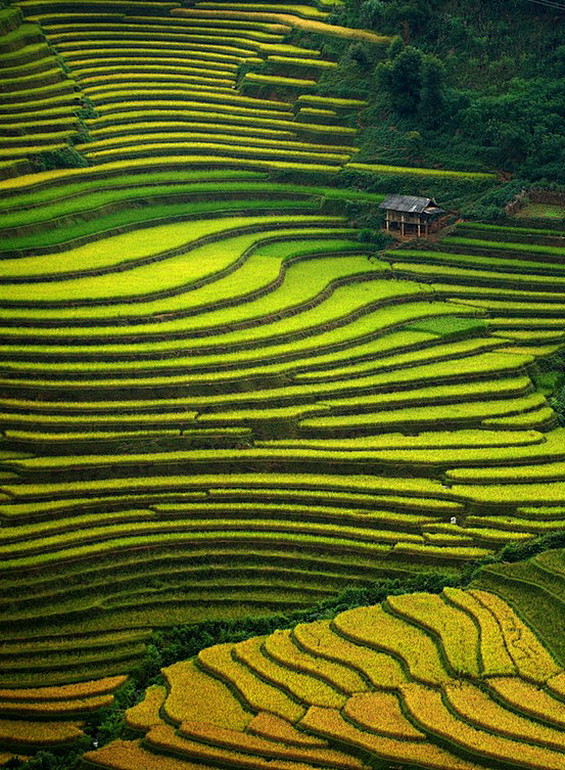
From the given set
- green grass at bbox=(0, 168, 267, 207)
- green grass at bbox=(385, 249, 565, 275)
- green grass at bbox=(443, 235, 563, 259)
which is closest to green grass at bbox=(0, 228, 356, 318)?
green grass at bbox=(385, 249, 565, 275)

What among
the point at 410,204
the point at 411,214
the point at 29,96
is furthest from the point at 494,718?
the point at 29,96

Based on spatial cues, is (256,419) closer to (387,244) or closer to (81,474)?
(81,474)

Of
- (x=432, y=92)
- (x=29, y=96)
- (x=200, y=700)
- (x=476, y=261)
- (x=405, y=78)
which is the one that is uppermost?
(x=405, y=78)

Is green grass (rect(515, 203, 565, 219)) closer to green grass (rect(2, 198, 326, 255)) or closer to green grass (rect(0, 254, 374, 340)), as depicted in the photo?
green grass (rect(0, 254, 374, 340))

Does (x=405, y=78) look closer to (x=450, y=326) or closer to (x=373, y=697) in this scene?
(x=450, y=326)

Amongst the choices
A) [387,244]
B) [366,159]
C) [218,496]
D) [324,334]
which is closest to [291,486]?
[218,496]
